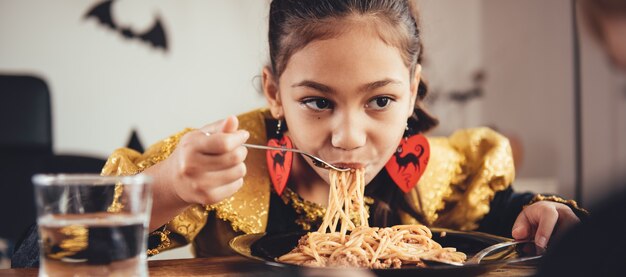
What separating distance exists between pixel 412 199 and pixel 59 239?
94cm

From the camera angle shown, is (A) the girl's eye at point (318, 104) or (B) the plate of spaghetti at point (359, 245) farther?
(A) the girl's eye at point (318, 104)

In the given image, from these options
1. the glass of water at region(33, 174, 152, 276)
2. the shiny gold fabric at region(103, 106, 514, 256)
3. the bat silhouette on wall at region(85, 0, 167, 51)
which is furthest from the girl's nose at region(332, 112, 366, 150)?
the bat silhouette on wall at region(85, 0, 167, 51)

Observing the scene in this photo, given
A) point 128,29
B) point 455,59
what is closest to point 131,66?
point 128,29

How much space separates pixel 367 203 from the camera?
137 centimetres

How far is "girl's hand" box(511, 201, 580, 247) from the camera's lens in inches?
42.0

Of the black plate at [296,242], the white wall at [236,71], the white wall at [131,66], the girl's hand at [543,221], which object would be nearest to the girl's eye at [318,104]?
the black plate at [296,242]

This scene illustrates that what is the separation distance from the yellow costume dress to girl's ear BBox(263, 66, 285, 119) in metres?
0.12

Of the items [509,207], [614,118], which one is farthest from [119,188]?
[614,118]

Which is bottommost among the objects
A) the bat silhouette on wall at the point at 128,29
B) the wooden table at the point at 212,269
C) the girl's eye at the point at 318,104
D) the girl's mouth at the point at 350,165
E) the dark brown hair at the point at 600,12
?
the wooden table at the point at 212,269

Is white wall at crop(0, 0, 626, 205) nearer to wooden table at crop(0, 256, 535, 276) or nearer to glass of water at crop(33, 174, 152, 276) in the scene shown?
wooden table at crop(0, 256, 535, 276)

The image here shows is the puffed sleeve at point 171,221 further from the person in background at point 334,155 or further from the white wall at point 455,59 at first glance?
the white wall at point 455,59

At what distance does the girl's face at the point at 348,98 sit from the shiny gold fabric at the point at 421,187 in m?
0.18

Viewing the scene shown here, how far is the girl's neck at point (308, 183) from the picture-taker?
1356 millimetres

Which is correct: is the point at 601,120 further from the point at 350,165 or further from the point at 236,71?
the point at 350,165
